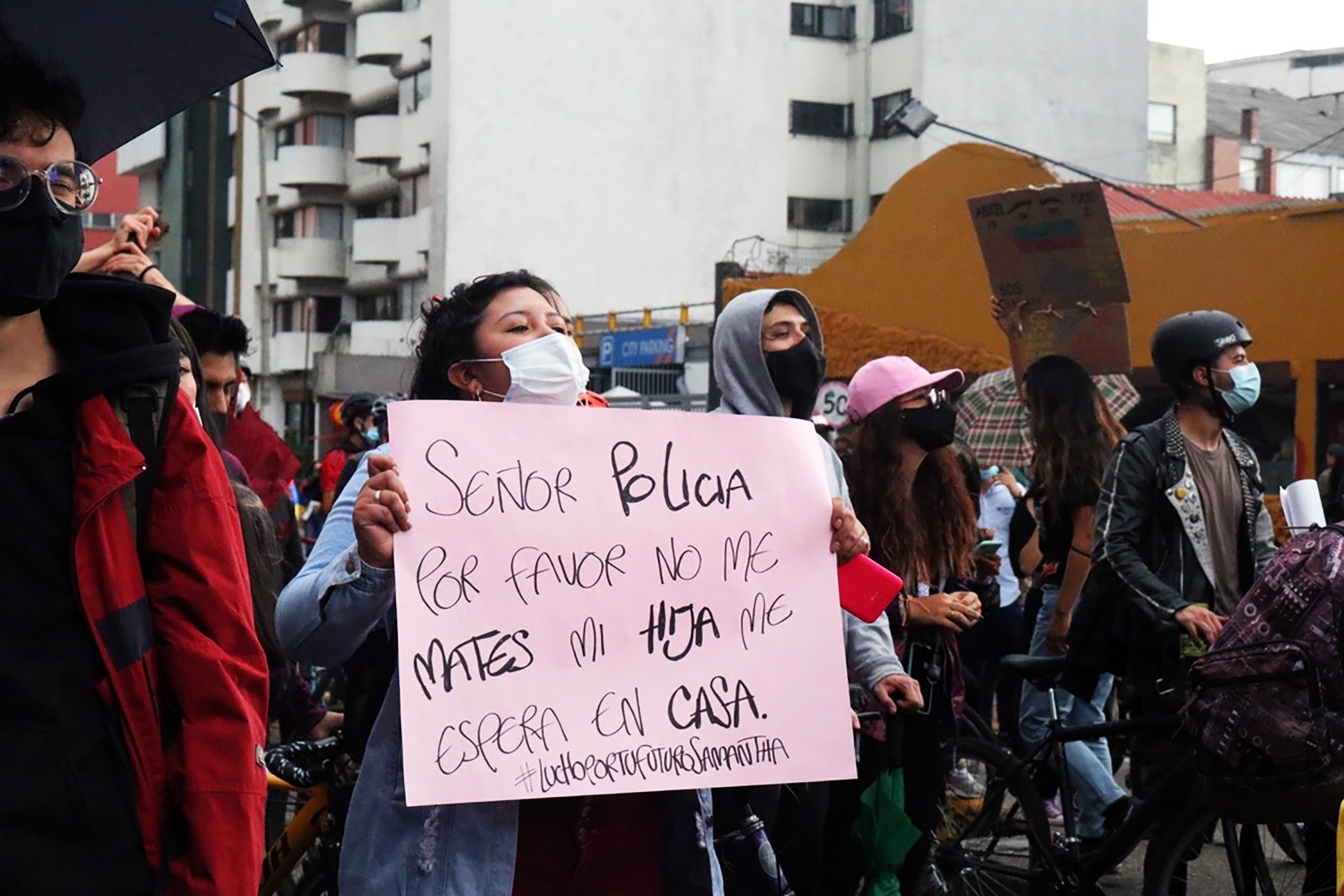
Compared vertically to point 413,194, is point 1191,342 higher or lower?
lower

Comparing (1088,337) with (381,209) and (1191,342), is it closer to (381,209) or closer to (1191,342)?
(1191,342)

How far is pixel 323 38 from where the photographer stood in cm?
5209

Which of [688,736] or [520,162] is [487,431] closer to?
[688,736]

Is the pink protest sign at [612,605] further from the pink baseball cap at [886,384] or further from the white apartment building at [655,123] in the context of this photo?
the white apartment building at [655,123]

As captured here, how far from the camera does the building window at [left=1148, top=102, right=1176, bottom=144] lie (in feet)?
183

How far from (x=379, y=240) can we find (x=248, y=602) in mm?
47145

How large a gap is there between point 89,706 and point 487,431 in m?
1.01

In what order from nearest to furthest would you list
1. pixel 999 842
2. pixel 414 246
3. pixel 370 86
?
1. pixel 999 842
2. pixel 414 246
3. pixel 370 86

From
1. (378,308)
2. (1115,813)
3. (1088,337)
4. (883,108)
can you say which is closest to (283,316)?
(378,308)

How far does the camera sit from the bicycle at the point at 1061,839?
17.3ft

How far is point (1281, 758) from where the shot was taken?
4.36 meters

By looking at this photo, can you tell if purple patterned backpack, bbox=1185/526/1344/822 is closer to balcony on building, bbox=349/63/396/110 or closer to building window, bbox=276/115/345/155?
balcony on building, bbox=349/63/396/110

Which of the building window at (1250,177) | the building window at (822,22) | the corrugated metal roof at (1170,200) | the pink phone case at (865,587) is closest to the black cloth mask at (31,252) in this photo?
the pink phone case at (865,587)

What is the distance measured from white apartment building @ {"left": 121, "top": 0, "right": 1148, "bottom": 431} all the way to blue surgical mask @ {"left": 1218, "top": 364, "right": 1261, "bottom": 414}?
1497 inches
